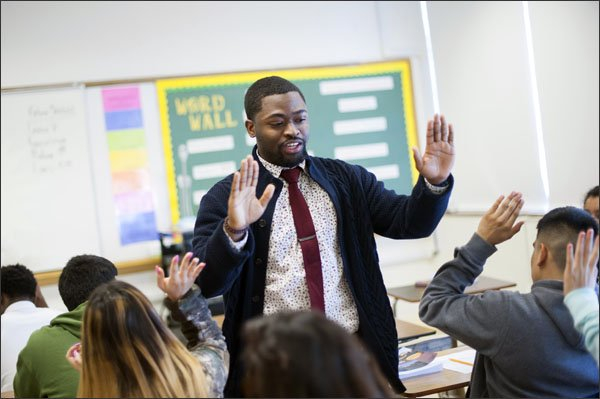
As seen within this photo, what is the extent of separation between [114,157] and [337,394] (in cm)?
499

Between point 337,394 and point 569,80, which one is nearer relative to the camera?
point 337,394

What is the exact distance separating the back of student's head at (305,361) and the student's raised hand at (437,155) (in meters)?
0.95

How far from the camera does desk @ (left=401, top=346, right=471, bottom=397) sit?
102 inches

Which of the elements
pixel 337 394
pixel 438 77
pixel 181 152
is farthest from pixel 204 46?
pixel 337 394

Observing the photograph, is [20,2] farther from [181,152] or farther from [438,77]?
[438,77]

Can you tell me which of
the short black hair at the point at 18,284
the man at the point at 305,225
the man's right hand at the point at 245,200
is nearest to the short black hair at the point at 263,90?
the man at the point at 305,225

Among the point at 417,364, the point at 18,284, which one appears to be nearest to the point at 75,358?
the point at 417,364

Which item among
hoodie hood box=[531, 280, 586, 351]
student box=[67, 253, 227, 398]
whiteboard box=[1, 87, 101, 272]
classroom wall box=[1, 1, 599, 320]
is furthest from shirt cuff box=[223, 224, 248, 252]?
whiteboard box=[1, 87, 101, 272]

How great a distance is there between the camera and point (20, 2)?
561 cm

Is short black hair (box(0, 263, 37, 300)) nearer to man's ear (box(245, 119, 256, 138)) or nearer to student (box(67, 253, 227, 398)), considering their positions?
man's ear (box(245, 119, 256, 138))

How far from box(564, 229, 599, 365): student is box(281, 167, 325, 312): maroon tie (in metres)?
0.60

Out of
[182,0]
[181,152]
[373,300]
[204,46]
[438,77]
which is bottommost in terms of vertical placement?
[373,300]

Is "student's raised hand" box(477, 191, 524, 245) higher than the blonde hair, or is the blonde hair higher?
"student's raised hand" box(477, 191, 524, 245)

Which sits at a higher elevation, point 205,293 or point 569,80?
point 569,80
